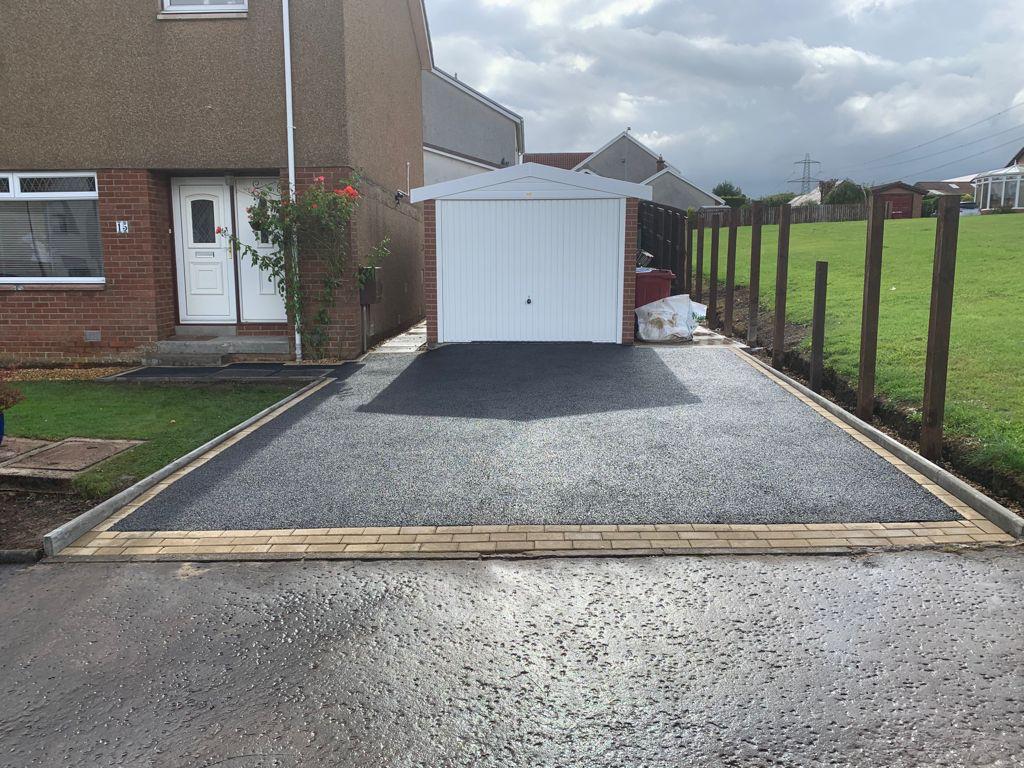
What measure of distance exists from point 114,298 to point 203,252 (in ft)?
4.69

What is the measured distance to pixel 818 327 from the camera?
28.0 feet

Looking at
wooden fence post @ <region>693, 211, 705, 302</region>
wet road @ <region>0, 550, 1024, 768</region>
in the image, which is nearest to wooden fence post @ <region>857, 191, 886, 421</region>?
wet road @ <region>0, 550, 1024, 768</region>

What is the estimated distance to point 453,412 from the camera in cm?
802

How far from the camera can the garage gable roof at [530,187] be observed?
11.6 meters

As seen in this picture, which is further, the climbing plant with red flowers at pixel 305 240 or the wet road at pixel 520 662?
the climbing plant with red flowers at pixel 305 240

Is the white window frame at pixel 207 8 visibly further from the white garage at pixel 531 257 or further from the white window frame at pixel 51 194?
the white garage at pixel 531 257

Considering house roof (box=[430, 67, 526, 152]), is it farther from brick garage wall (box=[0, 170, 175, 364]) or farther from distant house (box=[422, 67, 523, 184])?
brick garage wall (box=[0, 170, 175, 364])

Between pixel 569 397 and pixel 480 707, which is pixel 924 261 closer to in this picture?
pixel 569 397

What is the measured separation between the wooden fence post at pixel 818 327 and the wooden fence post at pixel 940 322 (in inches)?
99.4

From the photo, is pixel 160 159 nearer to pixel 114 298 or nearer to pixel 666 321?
pixel 114 298

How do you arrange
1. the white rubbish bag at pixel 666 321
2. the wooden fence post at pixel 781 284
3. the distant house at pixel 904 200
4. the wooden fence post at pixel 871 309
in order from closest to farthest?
the wooden fence post at pixel 871 309 < the wooden fence post at pixel 781 284 < the white rubbish bag at pixel 666 321 < the distant house at pixel 904 200

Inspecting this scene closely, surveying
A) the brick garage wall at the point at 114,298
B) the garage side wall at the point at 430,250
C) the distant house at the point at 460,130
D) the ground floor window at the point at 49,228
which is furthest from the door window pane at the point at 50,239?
the distant house at the point at 460,130

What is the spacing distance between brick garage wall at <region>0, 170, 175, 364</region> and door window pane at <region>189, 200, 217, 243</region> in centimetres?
36

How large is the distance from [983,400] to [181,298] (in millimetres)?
10707
